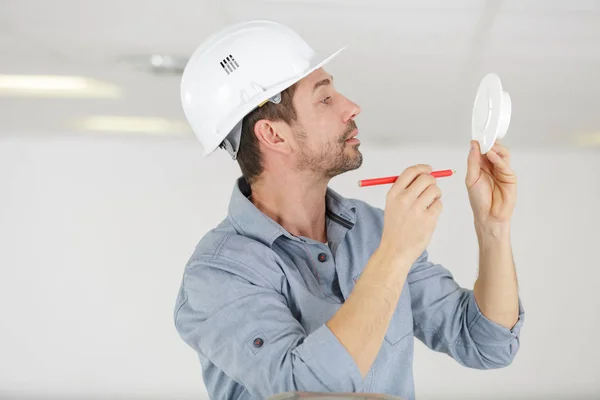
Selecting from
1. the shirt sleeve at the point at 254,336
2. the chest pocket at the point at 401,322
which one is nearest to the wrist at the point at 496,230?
the chest pocket at the point at 401,322

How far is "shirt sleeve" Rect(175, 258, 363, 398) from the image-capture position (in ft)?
4.99

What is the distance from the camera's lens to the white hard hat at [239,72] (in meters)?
2.07

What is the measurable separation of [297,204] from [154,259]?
3537 mm

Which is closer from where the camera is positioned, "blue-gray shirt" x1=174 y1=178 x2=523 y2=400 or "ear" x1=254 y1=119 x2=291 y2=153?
"blue-gray shirt" x1=174 y1=178 x2=523 y2=400

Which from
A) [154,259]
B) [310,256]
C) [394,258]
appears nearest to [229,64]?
[310,256]

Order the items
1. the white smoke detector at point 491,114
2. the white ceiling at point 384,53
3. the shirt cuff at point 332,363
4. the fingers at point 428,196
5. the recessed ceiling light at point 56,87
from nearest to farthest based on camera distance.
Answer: the shirt cuff at point 332,363, the fingers at point 428,196, the white smoke detector at point 491,114, the white ceiling at point 384,53, the recessed ceiling light at point 56,87

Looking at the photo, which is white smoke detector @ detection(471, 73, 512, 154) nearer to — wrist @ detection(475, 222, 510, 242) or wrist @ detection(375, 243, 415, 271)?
wrist @ detection(475, 222, 510, 242)

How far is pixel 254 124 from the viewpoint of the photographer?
2098 mm

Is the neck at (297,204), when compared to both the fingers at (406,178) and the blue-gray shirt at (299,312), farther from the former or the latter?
the fingers at (406,178)

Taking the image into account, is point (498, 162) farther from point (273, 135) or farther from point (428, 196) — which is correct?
point (273, 135)

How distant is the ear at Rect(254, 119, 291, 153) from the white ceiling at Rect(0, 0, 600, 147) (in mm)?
1734

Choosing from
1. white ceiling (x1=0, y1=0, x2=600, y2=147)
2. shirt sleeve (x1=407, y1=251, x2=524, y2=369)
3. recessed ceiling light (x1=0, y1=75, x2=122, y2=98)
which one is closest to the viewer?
shirt sleeve (x1=407, y1=251, x2=524, y2=369)

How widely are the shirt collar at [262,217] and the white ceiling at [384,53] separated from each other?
182 cm

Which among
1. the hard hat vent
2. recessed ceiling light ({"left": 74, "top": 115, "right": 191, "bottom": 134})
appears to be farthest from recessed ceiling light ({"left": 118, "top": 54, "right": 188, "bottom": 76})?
the hard hat vent
